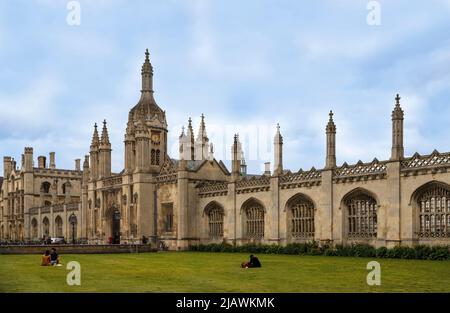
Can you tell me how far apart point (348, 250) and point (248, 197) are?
11.8 metres

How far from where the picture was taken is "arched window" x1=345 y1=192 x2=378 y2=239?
35719mm

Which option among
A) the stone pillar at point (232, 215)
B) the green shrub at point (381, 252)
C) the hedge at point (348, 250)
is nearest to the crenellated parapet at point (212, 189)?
the stone pillar at point (232, 215)

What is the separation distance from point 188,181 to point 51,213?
3415cm

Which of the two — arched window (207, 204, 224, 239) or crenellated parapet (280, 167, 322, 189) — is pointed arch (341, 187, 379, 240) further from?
arched window (207, 204, 224, 239)

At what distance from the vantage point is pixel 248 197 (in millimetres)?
45531

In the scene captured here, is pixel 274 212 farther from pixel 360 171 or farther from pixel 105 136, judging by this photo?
pixel 105 136

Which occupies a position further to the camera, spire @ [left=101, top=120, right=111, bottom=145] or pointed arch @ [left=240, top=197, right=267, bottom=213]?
spire @ [left=101, top=120, right=111, bottom=145]

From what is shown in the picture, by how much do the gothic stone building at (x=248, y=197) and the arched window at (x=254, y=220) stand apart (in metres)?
0.07

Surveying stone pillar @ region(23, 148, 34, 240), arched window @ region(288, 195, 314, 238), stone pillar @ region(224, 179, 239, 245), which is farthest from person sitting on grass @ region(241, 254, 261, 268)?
stone pillar @ region(23, 148, 34, 240)

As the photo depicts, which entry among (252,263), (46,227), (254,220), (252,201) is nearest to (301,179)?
(252,201)

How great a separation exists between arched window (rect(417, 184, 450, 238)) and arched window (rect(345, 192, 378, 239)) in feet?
10.7

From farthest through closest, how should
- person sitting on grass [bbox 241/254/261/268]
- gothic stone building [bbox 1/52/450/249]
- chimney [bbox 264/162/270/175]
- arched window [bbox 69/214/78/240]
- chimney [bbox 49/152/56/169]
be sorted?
1. chimney [bbox 49/152/56/169]
2. chimney [bbox 264/162/270/175]
3. arched window [bbox 69/214/78/240]
4. gothic stone building [bbox 1/52/450/249]
5. person sitting on grass [bbox 241/254/261/268]

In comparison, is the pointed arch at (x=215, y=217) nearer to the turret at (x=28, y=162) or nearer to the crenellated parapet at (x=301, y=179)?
the crenellated parapet at (x=301, y=179)

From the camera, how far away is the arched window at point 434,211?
31359 millimetres
